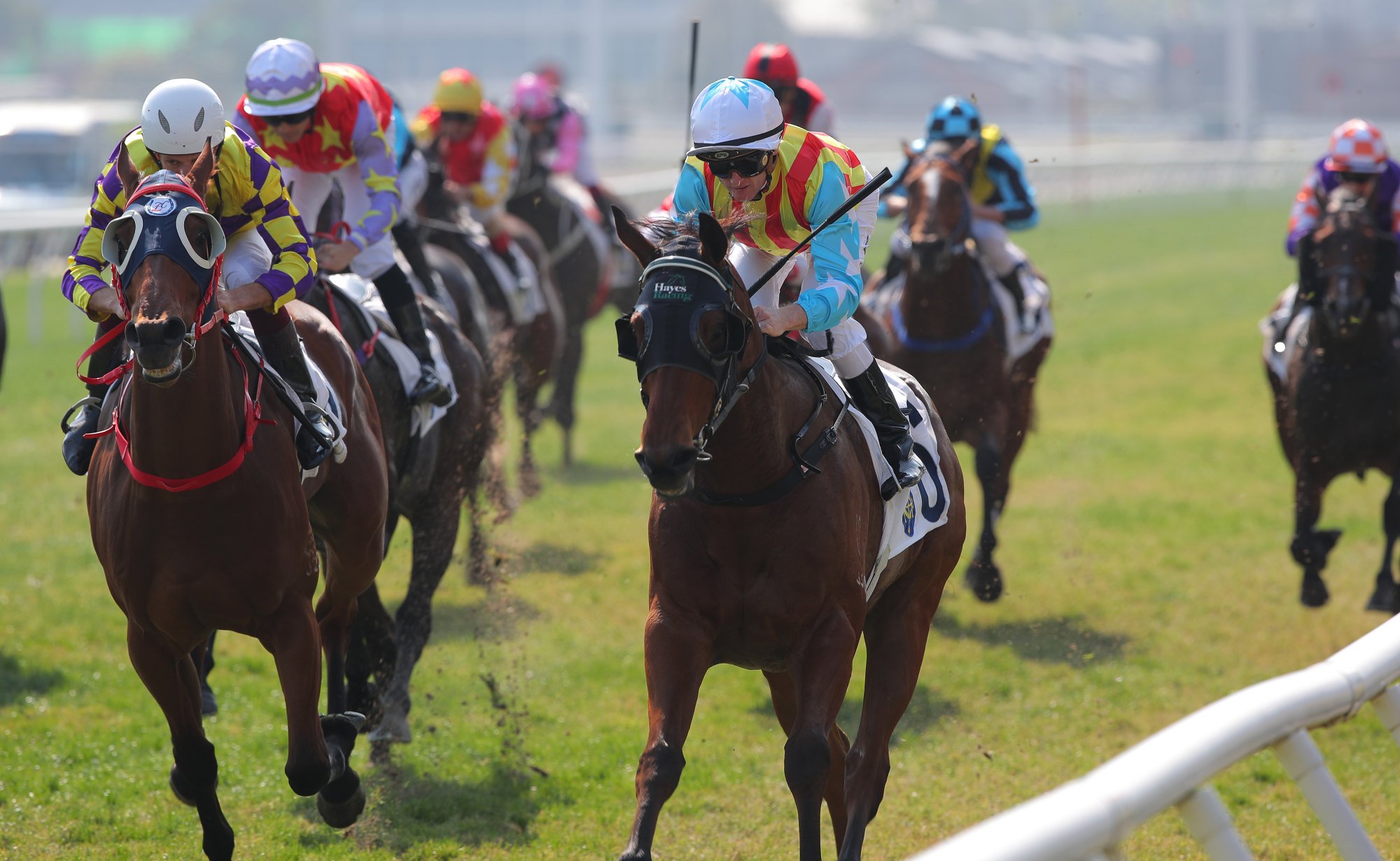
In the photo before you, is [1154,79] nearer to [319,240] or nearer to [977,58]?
[977,58]

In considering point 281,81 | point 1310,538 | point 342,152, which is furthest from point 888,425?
point 1310,538

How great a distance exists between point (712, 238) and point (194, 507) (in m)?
1.54

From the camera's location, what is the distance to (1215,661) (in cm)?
743

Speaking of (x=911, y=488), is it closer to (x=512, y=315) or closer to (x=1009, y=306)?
(x=1009, y=306)

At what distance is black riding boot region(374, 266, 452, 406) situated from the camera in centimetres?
637

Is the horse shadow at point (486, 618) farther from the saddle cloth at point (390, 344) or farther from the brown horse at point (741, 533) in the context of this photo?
the brown horse at point (741, 533)

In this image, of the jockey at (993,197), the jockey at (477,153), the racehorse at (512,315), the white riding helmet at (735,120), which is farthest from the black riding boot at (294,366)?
the jockey at (477,153)

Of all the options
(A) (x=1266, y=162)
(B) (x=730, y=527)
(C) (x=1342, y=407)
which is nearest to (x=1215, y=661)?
(C) (x=1342, y=407)

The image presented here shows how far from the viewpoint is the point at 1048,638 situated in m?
7.91

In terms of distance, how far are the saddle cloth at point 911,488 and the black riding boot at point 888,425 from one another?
28 millimetres

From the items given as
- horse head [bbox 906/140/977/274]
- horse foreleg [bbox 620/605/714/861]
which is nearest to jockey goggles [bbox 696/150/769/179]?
horse foreleg [bbox 620/605/714/861]

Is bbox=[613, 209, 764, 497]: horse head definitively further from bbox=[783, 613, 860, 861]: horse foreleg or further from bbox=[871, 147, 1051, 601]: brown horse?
bbox=[871, 147, 1051, 601]: brown horse

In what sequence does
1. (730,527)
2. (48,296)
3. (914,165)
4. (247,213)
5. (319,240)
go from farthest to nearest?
(48,296)
(914,165)
(319,240)
(247,213)
(730,527)

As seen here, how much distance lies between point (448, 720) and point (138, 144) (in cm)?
278
